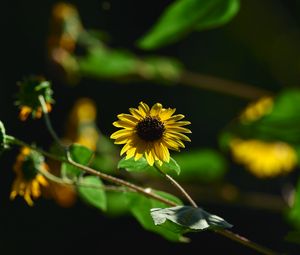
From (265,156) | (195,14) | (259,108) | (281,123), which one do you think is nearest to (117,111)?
(265,156)

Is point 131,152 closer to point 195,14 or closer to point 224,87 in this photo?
point 195,14

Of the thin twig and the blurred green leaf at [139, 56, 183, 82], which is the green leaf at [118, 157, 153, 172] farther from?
the blurred green leaf at [139, 56, 183, 82]

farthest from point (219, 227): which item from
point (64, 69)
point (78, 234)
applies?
point (78, 234)

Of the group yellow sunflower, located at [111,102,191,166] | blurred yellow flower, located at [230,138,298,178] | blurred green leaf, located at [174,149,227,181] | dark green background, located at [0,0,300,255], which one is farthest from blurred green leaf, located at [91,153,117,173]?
dark green background, located at [0,0,300,255]

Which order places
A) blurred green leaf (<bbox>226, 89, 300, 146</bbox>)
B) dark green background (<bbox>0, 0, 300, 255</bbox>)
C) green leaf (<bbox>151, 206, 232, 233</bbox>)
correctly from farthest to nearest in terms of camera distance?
dark green background (<bbox>0, 0, 300, 255</bbox>), blurred green leaf (<bbox>226, 89, 300, 146</bbox>), green leaf (<bbox>151, 206, 232, 233</bbox>)

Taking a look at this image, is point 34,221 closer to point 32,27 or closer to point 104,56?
point 32,27
